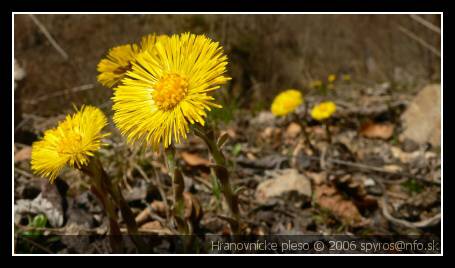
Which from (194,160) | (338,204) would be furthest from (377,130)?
(194,160)

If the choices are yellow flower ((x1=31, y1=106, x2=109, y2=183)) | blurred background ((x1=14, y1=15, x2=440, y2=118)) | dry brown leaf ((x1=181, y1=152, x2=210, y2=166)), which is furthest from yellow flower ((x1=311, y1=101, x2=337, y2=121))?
yellow flower ((x1=31, y1=106, x2=109, y2=183))

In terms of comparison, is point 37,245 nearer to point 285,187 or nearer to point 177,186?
point 177,186

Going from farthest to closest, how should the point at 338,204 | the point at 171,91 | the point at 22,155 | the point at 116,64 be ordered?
1. the point at 22,155
2. the point at 338,204
3. the point at 116,64
4. the point at 171,91

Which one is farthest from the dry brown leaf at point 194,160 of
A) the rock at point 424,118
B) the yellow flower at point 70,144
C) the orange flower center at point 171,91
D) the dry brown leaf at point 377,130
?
the rock at point 424,118

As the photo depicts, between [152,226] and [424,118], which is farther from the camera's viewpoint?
[424,118]

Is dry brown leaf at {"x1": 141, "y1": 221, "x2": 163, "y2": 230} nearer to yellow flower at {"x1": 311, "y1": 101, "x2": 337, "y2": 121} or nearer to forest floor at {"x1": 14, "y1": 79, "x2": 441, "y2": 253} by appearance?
forest floor at {"x1": 14, "y1": 79, "x2": 441, "y2": 253}

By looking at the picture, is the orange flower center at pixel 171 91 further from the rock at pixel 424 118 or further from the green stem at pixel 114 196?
the rock at pixel 424 118

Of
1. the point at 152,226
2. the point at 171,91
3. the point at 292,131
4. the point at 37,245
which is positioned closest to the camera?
the point at 171,91
